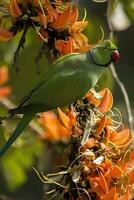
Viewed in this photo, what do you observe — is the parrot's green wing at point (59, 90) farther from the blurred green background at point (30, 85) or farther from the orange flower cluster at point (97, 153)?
the blurred green background at point (30, 85)

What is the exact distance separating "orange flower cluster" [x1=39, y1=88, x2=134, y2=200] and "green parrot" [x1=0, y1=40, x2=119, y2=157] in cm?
8

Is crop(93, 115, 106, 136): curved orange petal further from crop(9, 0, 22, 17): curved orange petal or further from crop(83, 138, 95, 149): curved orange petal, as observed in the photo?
crop(9, 0, 22, 17): curved orange petal

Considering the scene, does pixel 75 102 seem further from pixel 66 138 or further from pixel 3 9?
pixel 66 138

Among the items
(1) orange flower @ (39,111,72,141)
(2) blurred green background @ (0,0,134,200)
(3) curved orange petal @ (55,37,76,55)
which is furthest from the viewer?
(1) orange flower @ (39,111,72,141)

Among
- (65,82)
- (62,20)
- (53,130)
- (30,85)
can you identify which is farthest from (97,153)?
(53,130)

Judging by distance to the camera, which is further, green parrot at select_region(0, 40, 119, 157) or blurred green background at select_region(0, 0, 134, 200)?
blurred green background at select_region(0, 0, 134, 200)

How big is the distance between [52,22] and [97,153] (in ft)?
0.94

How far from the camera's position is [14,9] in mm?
1547

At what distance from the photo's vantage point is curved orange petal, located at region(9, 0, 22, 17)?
1535mm

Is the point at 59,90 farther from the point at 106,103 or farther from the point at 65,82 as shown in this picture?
the point at 106,103

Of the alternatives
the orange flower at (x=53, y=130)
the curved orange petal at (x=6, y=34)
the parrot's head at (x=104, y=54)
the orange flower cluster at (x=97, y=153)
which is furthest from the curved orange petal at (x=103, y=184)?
the orange flower at (x=53, y=130)

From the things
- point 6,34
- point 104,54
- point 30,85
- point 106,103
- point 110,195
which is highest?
point 6,34

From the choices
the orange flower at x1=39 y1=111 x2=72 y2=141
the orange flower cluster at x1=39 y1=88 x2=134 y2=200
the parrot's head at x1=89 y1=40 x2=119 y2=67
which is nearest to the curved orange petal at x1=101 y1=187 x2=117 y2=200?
the orange flower cluster at x1=39 y1=88 x2=134 y2=200

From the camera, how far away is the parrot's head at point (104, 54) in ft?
4.97
